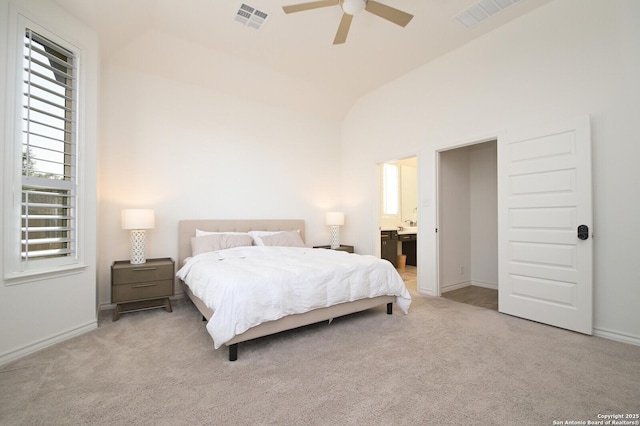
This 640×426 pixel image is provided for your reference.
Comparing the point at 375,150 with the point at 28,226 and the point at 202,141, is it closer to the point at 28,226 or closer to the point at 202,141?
the point at 202,141

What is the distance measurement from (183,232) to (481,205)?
15.3 feet

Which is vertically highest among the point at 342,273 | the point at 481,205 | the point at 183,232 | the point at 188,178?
the point at 188,178

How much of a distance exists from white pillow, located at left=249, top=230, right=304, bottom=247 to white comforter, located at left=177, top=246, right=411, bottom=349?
2.02 feet

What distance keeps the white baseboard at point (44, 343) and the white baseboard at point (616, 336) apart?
16.0ft

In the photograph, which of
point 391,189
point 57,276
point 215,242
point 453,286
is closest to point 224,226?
point 215,242

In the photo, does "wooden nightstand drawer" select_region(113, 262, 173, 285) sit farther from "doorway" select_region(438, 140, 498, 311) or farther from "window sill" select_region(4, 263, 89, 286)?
"doorway" select_region(438, 140, 498, 311)

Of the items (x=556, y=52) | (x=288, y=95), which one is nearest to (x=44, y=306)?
(x=288, y=95)

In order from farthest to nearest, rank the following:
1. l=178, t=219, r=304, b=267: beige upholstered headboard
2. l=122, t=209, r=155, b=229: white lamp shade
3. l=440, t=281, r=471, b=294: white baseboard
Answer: l=440, t=281, r=471, b=294: white baseboard < l=178, t=219, r=304, b=267: beige upholstered headboard < l=122, t=209, r=155, b=229: white lamp shade

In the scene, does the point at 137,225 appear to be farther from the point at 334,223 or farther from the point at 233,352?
the point at 334,223

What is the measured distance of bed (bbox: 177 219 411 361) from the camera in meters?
2.36

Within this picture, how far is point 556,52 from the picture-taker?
3.06 m

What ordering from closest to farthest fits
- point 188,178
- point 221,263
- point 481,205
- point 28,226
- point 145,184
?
point 28,226 → point 221,263 → point 145,184 → point 188,178 → point 481,205

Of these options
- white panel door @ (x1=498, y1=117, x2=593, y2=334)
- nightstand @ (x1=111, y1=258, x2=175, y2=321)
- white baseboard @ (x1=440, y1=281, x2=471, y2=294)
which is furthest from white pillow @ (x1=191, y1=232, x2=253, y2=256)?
white panel door @ (x1=498, y1=117, x2=593, y2=334)

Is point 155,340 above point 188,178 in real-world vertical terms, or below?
below
